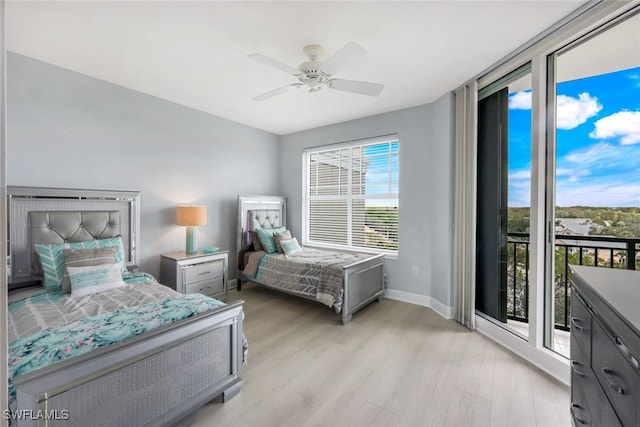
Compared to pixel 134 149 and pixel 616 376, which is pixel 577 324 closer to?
pixel 616 376

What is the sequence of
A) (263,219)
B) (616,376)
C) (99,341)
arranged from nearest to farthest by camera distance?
(616,376) < (99,341) < (263,219)

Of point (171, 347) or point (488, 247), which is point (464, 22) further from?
point (171, 347)

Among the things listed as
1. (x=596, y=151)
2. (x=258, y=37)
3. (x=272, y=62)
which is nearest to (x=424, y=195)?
(x=596, y=151)

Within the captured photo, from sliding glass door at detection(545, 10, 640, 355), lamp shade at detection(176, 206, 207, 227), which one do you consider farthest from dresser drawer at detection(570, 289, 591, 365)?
lamp shade at detection(176, 206, 207, 227)

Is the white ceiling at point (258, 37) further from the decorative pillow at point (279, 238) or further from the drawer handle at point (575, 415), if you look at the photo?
the drawer handle at point (575, 415)

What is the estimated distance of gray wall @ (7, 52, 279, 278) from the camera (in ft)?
8.04

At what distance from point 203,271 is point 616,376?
134 inches

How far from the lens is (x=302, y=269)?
3.31 meters

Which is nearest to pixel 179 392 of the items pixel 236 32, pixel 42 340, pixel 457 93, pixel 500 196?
pixel 42 340

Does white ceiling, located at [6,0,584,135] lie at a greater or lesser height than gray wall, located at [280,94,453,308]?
greater

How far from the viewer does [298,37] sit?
82.9 inches

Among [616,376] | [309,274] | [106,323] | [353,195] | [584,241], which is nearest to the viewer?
[616,376]

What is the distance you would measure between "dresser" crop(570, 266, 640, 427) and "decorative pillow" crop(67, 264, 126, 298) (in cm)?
298

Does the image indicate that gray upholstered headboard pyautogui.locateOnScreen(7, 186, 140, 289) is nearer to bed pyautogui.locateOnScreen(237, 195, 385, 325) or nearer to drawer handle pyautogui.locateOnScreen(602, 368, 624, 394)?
bed pyautogui.locateOnScreen(237, 195, 385, 325)
